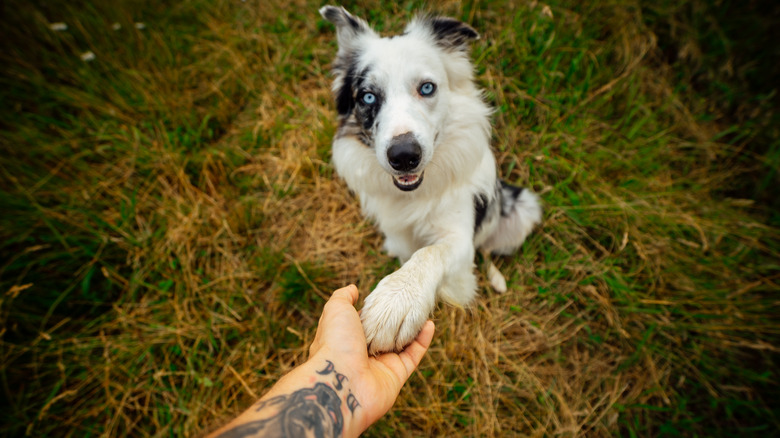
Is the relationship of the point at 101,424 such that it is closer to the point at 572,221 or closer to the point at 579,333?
the point at 579,333

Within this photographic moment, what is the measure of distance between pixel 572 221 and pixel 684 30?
2396 mm

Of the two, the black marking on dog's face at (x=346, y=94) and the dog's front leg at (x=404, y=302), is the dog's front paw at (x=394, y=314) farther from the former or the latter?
the black marking on dog's face at (x=346, y=94)

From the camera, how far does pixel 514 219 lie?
2639mm

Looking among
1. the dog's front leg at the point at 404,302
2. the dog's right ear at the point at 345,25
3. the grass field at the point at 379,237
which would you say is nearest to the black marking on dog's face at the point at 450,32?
the dog's right ear at the point at 345,25

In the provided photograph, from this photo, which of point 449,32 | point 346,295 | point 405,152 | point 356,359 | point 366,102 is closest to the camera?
point 356,359

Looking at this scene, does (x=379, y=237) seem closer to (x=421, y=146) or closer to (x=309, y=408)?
(x=421, y=146)

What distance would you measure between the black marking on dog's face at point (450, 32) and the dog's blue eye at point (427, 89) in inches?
18.5

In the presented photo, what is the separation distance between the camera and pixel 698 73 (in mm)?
3117

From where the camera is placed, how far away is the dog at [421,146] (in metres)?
1.70

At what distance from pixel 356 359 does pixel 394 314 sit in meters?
0.25

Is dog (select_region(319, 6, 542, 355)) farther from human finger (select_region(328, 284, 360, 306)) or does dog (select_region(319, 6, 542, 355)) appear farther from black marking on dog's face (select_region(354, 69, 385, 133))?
human finger (select_region(328, 284, 360, 306))

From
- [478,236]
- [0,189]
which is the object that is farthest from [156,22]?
[478,236]

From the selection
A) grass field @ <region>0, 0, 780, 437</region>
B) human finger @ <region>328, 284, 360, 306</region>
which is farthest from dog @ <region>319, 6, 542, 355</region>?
grass field @ <region>0, 0, 780, 437</region>

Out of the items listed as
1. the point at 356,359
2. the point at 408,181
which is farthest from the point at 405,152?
the point at 356,359
